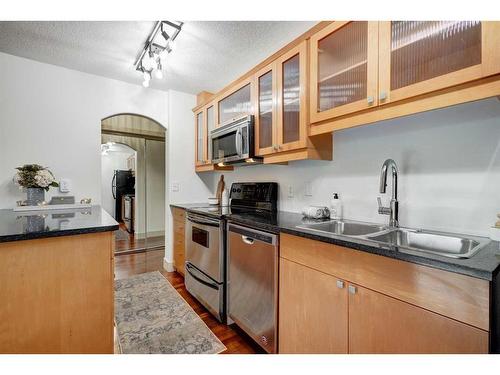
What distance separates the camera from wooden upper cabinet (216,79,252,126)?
219 cm

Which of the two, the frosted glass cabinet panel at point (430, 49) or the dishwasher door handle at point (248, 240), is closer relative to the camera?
the frosted glass cabinet panel at point (430, 49)

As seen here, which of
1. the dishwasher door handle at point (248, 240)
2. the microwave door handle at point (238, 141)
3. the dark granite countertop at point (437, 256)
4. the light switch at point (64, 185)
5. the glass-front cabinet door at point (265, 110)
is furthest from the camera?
the light switch at point (64, 185)

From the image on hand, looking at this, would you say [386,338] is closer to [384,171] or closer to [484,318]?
[484,318]

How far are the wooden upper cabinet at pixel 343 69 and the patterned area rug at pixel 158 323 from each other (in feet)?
5.91

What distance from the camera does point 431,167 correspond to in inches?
50.8

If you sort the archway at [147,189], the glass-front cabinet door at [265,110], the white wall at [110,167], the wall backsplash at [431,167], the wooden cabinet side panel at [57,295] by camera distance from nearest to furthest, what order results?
1. the wooden cabinet side panel at [57,295]
2. the wall backsplash at [431,167]
3. the glass-front cabinet door at [265,110]
4. the archway at [147,189]
5. the white wall at [110,167]

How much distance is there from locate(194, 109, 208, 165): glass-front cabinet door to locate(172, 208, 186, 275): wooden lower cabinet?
720mm

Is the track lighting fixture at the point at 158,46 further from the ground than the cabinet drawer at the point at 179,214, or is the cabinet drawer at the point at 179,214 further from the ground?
the track lighting fixture at the point at 158,46

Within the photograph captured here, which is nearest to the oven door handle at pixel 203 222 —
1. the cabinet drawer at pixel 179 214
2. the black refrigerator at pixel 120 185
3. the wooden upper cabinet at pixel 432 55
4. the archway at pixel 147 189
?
the cabinet drawer at pixel 179 214

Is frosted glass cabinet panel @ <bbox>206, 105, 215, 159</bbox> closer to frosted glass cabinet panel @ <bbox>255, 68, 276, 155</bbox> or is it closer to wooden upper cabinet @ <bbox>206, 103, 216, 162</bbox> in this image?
wooden upper cabinet @ <bbox>206, 103, 216, 162</bbox>

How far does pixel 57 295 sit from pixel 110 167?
7036 millimetres

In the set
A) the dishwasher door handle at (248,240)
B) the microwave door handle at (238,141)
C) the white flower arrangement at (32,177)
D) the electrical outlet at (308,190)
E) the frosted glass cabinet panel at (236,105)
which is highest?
the frosted glass cabinet panel at (236,105)

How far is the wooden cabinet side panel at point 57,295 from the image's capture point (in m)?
1.01

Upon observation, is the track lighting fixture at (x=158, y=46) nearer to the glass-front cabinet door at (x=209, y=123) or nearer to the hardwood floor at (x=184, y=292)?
the glass-front cabinet door at (x=209, y=123)
